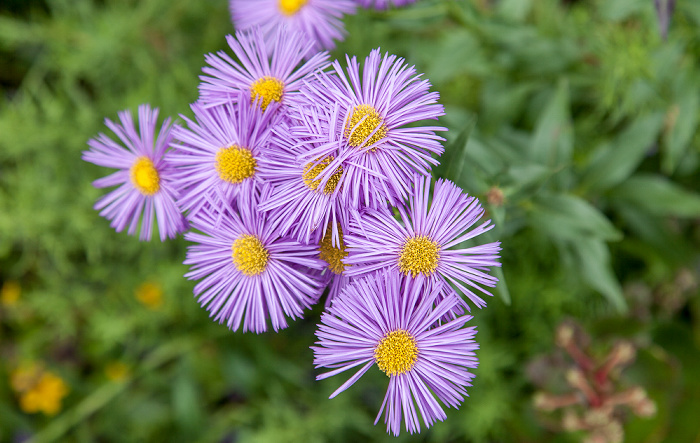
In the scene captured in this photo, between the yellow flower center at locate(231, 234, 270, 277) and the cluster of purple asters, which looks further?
the yellow flower center at locate(231, 234, 270, 277)

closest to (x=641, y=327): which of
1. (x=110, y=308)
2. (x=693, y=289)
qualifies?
(x=693, y=289)

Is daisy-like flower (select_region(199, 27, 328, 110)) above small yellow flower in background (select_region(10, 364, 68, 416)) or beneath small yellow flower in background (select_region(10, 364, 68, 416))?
above

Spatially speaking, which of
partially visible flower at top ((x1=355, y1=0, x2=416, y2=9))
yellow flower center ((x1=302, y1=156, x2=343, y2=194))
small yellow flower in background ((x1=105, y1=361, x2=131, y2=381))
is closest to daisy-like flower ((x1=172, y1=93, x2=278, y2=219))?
yellow flower center ((x1=302, y1=156, x2=343, y2=194))

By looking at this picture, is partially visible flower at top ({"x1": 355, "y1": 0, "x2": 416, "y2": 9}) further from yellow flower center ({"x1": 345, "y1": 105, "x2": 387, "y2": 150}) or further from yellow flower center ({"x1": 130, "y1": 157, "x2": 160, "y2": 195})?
yellow flower center ({"x1": 130, "y1": 157, "x2": 160, "y2": 195})

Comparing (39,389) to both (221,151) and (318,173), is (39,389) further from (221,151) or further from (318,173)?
(318,173)

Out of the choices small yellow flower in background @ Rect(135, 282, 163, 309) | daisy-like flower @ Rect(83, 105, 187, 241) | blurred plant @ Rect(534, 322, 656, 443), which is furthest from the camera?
small yellow flower in background @ Rect(135, 282, 163, 309)

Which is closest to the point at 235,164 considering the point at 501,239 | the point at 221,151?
the point at 221,151

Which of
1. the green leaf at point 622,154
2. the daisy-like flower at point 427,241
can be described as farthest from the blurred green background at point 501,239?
the daisy-like flower at point 427,241
